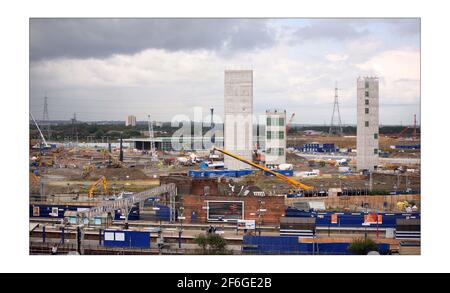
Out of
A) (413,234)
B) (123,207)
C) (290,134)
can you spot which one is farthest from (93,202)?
(290,134)

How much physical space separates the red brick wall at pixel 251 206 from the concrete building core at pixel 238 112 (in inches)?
106

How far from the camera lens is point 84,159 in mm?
14016

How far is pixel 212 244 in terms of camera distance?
6.15 meters

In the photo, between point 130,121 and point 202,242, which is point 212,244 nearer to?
point 202,242

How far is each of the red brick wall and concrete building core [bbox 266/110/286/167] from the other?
311cm

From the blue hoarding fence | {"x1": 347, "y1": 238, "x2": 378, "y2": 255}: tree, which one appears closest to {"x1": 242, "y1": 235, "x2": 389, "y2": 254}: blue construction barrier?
{"x1": 347, "y1": 238, "x2": 378, "y2": 255}: tree

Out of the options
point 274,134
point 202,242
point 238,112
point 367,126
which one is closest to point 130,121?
point 238,112

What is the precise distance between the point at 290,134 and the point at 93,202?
773 centimetres

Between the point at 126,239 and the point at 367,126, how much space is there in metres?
6.62

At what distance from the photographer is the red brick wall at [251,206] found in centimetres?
745

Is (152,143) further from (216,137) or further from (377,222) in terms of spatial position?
(377,222)

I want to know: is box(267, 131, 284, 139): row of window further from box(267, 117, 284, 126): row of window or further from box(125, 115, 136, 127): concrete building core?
box(125, 115, 136, 127): concrete building core

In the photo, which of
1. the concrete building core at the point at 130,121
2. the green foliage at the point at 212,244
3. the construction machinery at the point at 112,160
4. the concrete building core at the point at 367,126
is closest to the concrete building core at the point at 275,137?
the concrete building core at the point at 367,126

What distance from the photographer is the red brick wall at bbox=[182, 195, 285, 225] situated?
24.5ft
